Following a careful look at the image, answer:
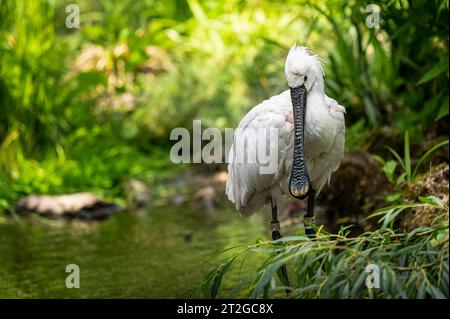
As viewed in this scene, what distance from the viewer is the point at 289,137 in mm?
5625

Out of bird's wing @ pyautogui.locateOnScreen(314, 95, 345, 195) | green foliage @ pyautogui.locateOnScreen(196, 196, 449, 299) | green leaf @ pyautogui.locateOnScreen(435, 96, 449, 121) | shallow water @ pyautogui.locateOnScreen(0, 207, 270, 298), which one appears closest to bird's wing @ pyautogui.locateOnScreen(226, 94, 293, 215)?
bird's wing @ pyautogui.locateOnScreen(314, 95, 345, 195)

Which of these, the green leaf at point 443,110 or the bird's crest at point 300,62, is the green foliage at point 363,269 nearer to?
the bird's crest at point 300,62

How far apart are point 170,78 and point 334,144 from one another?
24.2 ft

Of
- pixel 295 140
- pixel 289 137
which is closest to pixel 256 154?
pixel 289 137

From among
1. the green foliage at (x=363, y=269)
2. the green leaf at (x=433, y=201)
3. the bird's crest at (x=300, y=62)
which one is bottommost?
the green foliage at (x=363, y=269)

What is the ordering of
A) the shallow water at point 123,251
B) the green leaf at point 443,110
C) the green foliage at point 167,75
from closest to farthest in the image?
the shallow water at point 123,251 → the green leaf at point 443,110 → the green foliage at point 167,75

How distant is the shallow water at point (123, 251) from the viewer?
629 cm

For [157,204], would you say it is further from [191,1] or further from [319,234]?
[319,234]

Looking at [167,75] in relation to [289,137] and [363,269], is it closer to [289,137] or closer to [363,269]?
[289,137]

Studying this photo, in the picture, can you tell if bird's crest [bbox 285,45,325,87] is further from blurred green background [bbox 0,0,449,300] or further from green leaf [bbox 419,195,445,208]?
blurred green background [bbox 0,0,449,300]

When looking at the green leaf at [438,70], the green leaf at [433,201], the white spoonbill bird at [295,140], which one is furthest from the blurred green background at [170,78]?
the green leaf at [433,201]

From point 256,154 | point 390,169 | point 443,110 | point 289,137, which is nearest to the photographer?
point 289,137

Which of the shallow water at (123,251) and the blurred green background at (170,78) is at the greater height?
the blurred green background at (170,78)
